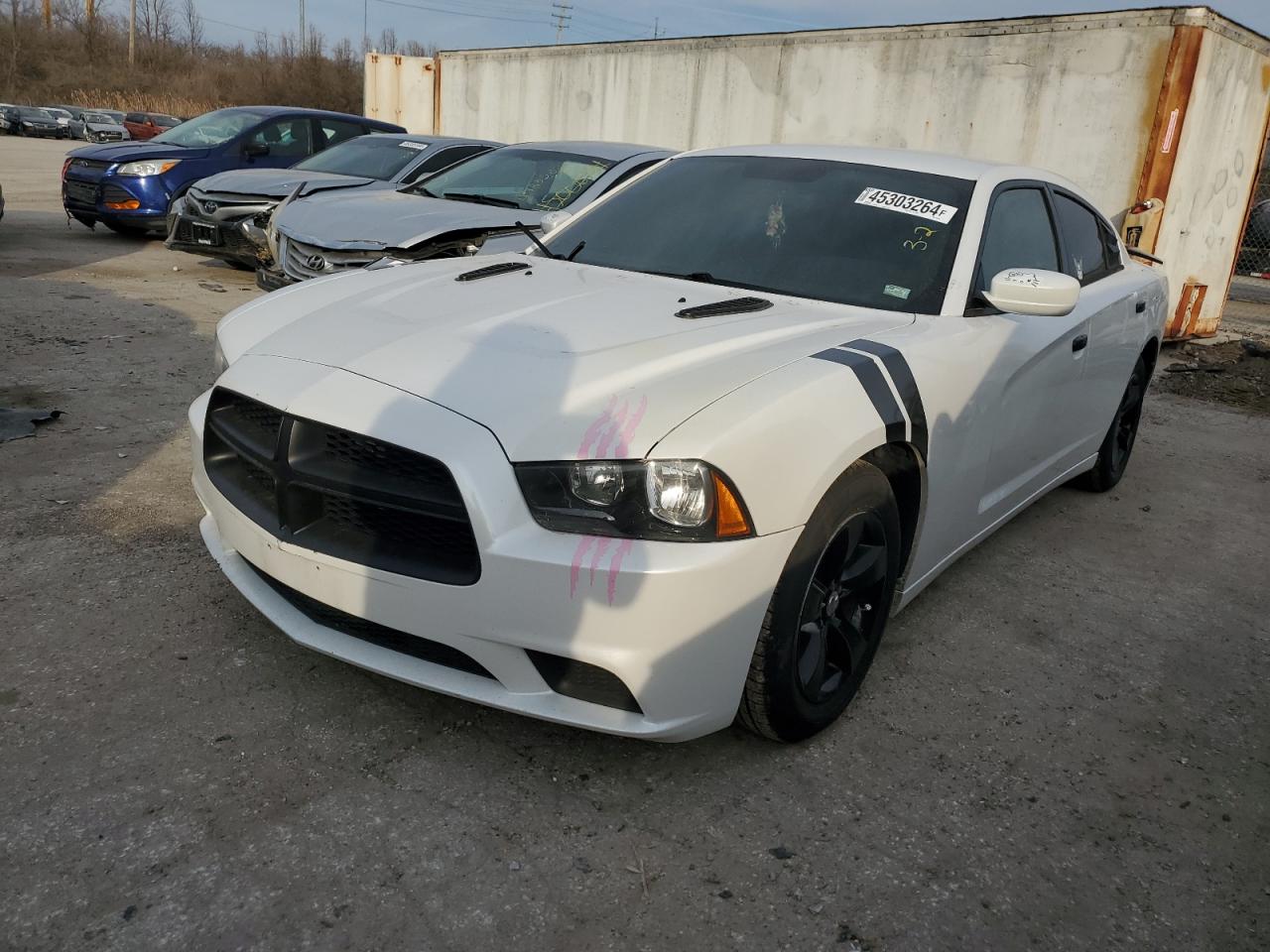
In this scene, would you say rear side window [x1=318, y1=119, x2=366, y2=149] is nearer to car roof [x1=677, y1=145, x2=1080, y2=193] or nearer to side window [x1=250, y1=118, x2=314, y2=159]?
side window [x1=250, y1=118, x2=314, y2=159]

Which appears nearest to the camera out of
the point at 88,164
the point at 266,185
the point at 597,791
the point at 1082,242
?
the point at 597,791

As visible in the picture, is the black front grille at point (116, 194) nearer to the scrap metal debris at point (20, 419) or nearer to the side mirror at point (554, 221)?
the scrap metal debris at point (20, 419)

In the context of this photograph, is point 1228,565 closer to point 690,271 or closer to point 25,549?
point 690,271

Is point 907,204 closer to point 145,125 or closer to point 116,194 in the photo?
point 116,194

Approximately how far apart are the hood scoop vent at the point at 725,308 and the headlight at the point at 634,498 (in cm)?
78

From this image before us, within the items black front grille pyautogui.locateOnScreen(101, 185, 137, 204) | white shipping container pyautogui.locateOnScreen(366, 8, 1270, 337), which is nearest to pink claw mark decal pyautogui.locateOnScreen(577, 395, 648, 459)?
white shipping container pyautogui.locateOnScreen(366, 8, 1270, 337)

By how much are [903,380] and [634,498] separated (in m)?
0.94

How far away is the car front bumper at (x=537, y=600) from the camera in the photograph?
2201mm

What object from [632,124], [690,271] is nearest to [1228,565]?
[690,271]

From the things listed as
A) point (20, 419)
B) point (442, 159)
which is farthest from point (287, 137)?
point (20, 419)

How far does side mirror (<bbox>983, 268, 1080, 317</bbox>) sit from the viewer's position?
313 cm

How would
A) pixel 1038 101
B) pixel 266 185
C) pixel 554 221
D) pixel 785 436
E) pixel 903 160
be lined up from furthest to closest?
pixel 1038 101, pixel 266 185, pixel 554 221, pixel 903 160, pixel 785 436

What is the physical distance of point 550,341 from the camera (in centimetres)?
267

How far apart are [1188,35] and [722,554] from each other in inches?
319
